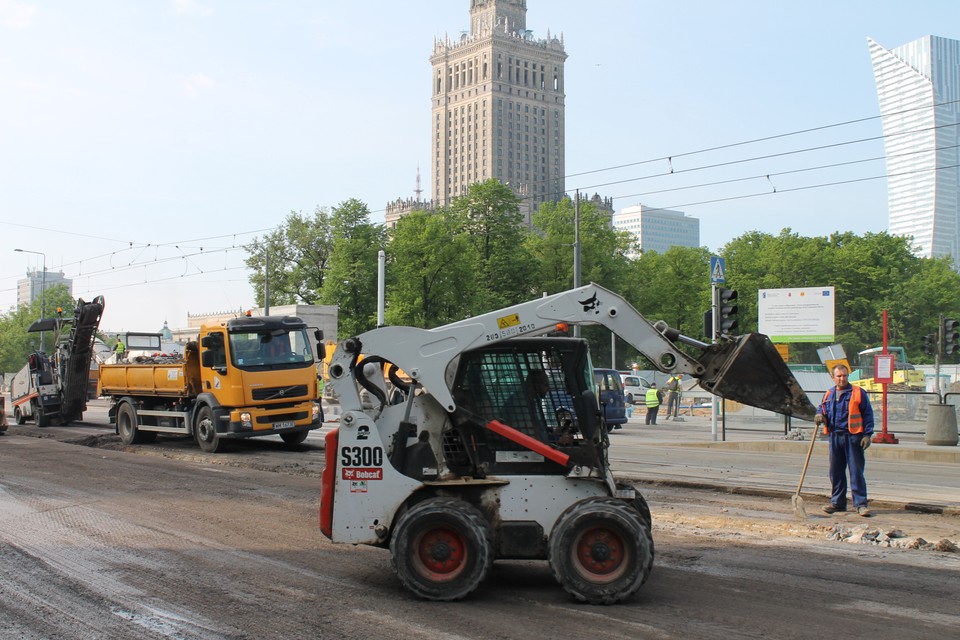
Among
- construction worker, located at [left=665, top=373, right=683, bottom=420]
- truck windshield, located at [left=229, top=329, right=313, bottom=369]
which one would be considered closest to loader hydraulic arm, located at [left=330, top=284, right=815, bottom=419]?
truck windshield, located at [left=229, top=329, right=313, bottom=369]

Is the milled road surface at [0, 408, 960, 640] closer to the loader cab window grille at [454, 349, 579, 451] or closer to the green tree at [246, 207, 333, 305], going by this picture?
the loader cab window grille at [454, 349, 579, 451]

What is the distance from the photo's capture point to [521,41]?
16350 centimetres

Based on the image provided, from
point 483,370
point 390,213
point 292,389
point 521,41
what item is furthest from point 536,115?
point 483,370

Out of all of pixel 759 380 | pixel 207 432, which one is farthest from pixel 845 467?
pixel 207 432

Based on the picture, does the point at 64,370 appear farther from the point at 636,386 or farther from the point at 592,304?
the point at 636,386

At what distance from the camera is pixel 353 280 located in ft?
210

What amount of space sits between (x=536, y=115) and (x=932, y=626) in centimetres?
16382

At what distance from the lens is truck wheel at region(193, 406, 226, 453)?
61.3ft

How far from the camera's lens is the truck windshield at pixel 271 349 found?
18.4 meters

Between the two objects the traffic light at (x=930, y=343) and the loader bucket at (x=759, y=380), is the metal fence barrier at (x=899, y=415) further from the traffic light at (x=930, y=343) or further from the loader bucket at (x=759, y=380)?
the loader bucket at (x=759, y=380)

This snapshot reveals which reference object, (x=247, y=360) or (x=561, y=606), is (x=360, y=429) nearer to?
(x=561, y=606)

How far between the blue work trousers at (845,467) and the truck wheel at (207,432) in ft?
40.1

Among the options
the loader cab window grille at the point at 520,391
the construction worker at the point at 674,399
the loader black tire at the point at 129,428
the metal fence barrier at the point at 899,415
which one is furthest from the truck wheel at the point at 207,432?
the construction worker at the point at 674,399

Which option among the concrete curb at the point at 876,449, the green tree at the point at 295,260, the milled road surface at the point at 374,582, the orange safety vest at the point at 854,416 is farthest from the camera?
the green tree at the point at 295,260
